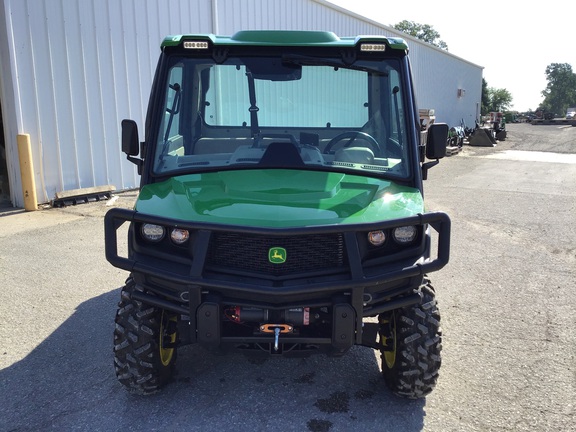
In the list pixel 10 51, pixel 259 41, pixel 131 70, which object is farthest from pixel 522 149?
pixel 259 41

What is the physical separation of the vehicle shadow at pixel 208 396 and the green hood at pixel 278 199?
1256 millimetres

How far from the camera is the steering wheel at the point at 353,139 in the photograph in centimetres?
371

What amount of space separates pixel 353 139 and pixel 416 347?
1498 mm

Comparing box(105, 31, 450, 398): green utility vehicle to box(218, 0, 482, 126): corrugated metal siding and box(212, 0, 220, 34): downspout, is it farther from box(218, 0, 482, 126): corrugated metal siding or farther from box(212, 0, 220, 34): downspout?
box(218, 0, 482, 126): corrugated metal siding

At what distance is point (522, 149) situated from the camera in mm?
24844

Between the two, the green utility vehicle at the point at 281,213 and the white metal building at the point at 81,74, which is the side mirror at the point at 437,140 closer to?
the green utility vehicle at the point at 281,213

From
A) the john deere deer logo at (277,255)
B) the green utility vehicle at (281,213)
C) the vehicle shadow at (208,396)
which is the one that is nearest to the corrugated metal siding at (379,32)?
the green utility vehicle at (281,213)

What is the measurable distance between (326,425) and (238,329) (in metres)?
0.81

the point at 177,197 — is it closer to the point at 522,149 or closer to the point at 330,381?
the point at 330,381

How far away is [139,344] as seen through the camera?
320 centimetres

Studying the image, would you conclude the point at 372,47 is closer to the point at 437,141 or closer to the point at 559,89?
the point at 437,141

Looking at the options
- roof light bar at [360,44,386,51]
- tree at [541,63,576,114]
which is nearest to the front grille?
roof light bar at [360,44,386,51]

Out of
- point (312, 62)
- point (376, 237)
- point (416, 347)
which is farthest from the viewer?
point (312, 62)

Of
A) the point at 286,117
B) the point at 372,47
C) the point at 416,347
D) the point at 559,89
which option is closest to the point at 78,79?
the point at 286,117
